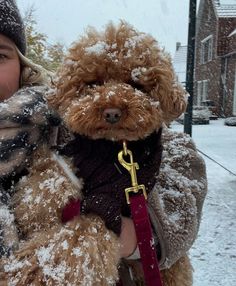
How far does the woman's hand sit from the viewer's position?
1.61 meters

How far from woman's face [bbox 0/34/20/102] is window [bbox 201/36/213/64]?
99.9ft

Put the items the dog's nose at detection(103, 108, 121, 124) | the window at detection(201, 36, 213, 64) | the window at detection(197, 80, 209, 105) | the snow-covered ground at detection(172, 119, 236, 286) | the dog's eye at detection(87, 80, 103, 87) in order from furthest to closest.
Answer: the window at detection(197, 80, 209, 105)
the window at detection(201, 36, 213, 64)
the snow-covered ground at detection(172, 119, 236, 286)
the dog's eye at detection(87, 80, 103, 87)
the dog's nose at detection(103, 108, 121, 124)

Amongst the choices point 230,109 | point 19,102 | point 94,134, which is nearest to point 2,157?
point 19,102

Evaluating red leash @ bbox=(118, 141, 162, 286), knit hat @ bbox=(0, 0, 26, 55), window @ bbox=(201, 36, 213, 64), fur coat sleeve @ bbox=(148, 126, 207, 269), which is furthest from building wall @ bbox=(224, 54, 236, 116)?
red leash @ bbox=(118, 141, 162, 286)

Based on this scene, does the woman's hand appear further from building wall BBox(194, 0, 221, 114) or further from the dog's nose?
building wall BBox(194, 0, 221, 114)

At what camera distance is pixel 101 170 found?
1606mm

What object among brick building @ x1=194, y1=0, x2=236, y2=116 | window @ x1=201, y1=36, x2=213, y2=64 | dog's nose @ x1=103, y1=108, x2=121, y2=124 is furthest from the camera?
window @ x1=201, y1=36, x2=213, y2=64

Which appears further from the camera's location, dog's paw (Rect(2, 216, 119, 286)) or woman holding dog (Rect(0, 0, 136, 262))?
woman holding dog (Rect(0, 0, 136, 262))

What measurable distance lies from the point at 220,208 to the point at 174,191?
5293 millimetres

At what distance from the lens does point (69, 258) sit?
1.45 m

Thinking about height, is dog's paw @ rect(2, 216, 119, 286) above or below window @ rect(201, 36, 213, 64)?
below

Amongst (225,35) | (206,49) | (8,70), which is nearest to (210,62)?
(206,49)

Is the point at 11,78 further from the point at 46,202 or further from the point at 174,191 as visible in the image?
the point at 174,191

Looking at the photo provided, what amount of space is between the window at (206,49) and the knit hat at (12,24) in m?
30.2
